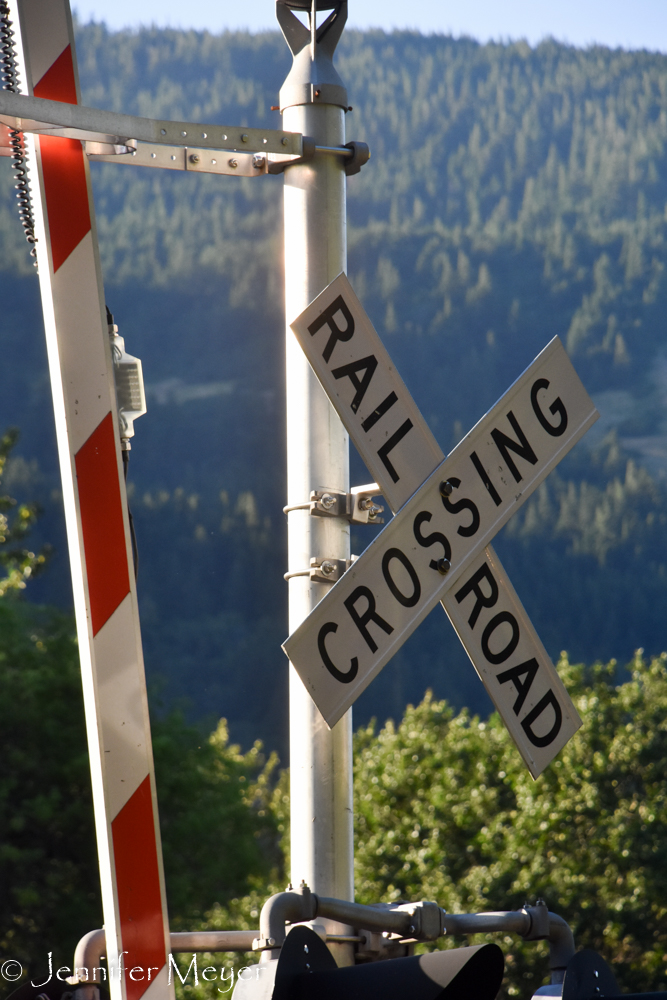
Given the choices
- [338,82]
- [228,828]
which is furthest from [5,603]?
[338,82]

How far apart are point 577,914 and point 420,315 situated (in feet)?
165

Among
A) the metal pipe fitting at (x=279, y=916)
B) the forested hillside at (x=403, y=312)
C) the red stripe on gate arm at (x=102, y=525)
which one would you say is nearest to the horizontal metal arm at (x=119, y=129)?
the red stripe on gate arm at (x=102, y=525)

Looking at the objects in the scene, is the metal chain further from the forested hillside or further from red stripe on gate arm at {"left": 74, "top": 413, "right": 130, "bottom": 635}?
the forested hillside

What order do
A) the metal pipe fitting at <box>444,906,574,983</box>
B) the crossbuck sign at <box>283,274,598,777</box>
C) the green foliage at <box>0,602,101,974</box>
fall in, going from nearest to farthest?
1. the crossbuck sign at <box>283,274,598,777</box>
2. the metal pipe fitting at <box>444,906,574,983</box>
3. the green foliage at <box>0,602,101,974</box>

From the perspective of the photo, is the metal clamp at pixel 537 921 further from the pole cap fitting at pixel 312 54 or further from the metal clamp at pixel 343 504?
the pole cap fitting at pixel 312 54

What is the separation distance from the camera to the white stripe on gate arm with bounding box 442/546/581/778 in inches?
84.0

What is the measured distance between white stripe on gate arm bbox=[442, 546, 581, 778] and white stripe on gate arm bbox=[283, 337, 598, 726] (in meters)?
0.08

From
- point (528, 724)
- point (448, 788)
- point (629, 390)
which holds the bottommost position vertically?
point (528, 724)

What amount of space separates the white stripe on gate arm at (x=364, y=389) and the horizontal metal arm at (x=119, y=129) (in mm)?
361

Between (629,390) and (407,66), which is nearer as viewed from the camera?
Answer: (629,390)

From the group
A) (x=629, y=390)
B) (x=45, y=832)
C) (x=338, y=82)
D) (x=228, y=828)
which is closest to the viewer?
(x=338, y=82)

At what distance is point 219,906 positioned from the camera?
83.2 feet

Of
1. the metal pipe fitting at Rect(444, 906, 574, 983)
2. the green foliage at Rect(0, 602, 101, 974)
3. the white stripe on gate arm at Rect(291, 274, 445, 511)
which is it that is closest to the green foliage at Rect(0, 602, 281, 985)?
the green foliage at Rect(0, 602, 101, 974)

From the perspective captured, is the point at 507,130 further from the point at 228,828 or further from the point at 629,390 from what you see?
the point at 228,828
